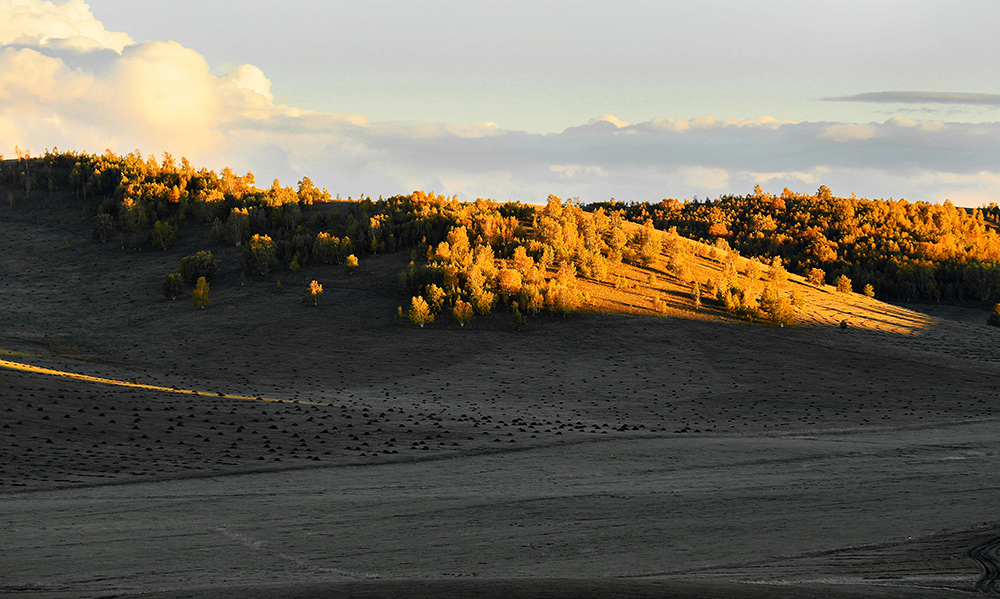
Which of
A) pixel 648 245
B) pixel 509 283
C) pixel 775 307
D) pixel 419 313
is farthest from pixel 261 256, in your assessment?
pixel 775 307

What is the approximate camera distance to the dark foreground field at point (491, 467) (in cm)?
1427

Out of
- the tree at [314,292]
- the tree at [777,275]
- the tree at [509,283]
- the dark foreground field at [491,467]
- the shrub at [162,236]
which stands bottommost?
the dark foreground field at [491,467]

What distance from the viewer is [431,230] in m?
107

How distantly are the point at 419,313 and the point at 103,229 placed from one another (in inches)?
2819

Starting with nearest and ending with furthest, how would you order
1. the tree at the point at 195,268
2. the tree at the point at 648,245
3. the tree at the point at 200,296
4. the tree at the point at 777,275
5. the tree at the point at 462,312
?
the tree at the point at 462,312
the tree at the point at 200,296
the tree at the point at 195,268
the tree at the point at 648,245
the tree at the point at 777,275

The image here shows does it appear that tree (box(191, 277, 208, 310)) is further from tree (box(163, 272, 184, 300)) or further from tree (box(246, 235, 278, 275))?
tree (box(246, 235, 278, 275))

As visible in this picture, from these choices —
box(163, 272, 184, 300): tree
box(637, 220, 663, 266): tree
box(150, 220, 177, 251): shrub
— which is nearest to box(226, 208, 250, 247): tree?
box(150, 220, 177, 251): shrub

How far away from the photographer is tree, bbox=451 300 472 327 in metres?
82.7

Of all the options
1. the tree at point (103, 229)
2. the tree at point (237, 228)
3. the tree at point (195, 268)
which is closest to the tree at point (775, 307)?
the tree at point (195, 268)

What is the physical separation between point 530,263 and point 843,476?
68551 millimetres

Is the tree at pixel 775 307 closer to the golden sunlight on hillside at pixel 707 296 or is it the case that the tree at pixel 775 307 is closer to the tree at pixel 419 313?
the golden sunlight on hillside at pixel 707 296

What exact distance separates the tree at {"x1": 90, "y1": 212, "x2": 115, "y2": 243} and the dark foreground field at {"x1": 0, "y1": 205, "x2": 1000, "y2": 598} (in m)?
43.6

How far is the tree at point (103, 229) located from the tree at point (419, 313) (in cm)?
6956

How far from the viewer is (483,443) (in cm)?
3506
